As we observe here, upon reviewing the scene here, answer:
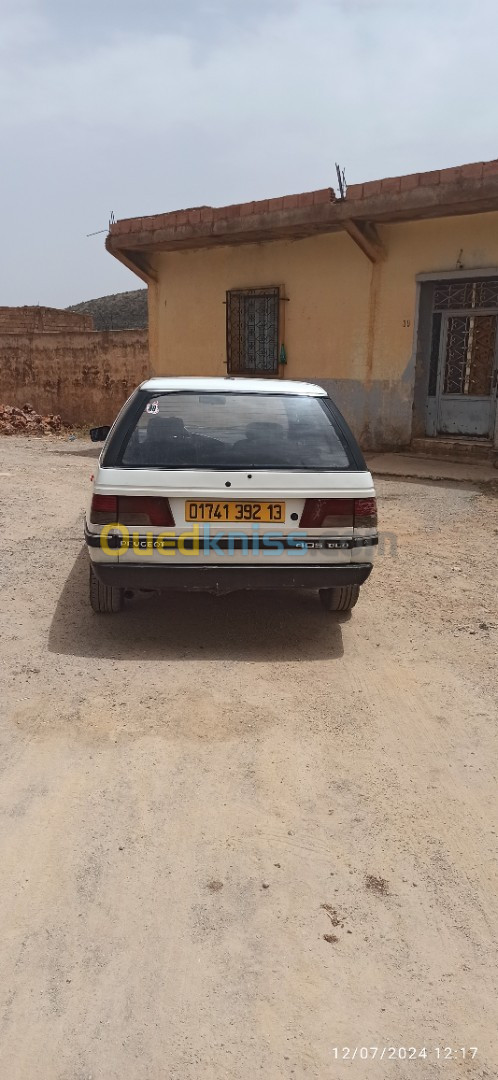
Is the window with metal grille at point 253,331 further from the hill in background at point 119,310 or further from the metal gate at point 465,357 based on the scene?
the hill in background at point 119,310

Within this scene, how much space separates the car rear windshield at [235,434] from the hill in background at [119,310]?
2740 cm

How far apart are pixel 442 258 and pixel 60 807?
31.3 ft

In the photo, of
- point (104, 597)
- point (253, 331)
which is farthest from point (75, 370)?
point (104, 597)

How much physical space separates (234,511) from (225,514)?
5 cm

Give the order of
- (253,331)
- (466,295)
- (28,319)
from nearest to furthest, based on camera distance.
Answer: (466,295) < (253,331) < (28,319)

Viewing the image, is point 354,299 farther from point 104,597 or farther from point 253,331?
point 104,597

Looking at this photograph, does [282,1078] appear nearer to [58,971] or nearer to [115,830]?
[58,971]

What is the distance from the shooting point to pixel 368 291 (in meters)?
10.9

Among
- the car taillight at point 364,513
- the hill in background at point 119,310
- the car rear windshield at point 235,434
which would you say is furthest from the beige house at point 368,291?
the hill in background at point 119,310

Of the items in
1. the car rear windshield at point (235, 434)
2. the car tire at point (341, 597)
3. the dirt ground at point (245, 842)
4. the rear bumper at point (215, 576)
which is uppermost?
the car rear windshield at point (235, 434)

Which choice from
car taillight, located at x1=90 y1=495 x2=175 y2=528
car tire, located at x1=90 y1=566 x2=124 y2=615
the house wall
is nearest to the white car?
car taillight, located at x1=90 y1=495 x2=175 y2=528

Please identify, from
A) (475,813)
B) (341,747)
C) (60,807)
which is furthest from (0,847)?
(475,813)

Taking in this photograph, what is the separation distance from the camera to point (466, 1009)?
1.71m

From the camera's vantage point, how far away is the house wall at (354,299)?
33.0 feet
